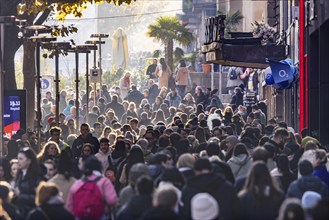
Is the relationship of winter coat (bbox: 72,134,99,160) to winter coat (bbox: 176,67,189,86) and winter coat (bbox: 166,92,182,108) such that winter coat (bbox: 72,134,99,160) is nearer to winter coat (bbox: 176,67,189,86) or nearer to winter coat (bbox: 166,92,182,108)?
winter coat (bbox: 166,92,182,108)

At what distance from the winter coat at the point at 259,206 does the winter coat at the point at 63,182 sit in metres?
3.23

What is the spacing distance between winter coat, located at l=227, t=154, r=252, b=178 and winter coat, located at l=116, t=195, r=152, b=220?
18.0 feet

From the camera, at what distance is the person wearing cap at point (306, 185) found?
18359 millimetres

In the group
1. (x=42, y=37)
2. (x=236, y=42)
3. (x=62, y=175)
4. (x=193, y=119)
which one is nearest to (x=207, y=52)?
(x=236, y=42)

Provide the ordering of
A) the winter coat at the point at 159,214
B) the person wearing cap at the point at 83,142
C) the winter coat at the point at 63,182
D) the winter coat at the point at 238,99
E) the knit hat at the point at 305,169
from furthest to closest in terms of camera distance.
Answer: the winter coat at the point at 238,99
the person wearing cap at the point at 83,142
the winter coat at the point at 63,182
the knit hat at the point at 305,169
the winter coat at the point at 159,214

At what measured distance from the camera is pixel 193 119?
35.5 metres

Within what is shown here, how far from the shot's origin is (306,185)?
60.7 feet

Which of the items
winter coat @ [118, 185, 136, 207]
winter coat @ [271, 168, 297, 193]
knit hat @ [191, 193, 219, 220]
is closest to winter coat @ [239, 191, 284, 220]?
knit hat @ [191, 193, 219, 220]

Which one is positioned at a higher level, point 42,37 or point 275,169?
point 42,37

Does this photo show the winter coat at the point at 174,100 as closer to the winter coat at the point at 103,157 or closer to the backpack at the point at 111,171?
the winter coat at the point at 103,157

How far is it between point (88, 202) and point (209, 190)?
1579mm

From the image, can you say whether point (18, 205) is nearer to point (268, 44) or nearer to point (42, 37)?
point (42, 37)

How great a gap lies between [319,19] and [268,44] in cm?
1037

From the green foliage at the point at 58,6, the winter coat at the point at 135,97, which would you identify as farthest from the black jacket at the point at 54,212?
the winter coat at the point at 135,97
